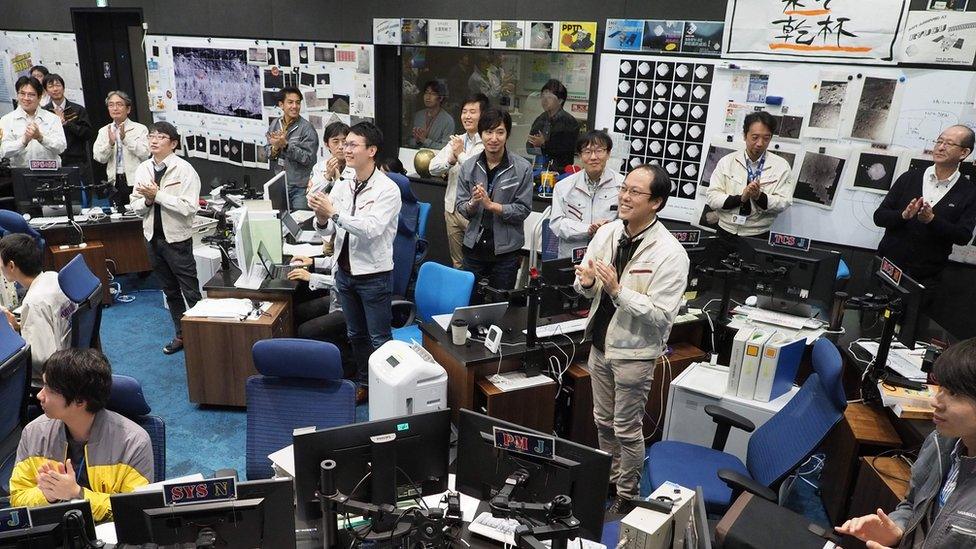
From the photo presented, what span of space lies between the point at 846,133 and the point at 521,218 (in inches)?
101

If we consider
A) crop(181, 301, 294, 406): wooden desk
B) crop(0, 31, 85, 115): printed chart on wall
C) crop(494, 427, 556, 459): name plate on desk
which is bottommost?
crop(181, 301, 294, 406): wooden desk

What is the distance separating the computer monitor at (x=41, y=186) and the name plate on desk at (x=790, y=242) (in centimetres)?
557

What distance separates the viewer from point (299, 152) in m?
6.34

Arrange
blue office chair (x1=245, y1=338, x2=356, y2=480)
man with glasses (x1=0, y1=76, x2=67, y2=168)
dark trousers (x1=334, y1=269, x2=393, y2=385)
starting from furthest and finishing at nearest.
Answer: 1. man with glasses (x1=0, y1=76, x2=67, y2=168)
2. dark trousers (x1=334, y1=269, x2=393, y2=385)
3. blue office chair (x1=245, y1=338, x2=356, y2=480)

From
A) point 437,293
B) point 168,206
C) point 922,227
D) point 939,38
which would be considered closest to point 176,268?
point 168,206

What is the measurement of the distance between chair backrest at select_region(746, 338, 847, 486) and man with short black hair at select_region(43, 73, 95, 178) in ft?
24.6

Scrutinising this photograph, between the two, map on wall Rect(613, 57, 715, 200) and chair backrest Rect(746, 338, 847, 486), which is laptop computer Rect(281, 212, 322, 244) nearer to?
map on wall Rect(613, 57, 715, 200)

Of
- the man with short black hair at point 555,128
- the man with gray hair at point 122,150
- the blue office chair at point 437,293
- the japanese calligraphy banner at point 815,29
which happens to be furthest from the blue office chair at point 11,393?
the japanese calligraphy banner at point 815,29

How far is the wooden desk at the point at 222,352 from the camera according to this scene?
14.1 feet

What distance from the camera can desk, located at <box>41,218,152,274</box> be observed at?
19.1ft

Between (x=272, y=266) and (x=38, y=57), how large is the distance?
7.28m

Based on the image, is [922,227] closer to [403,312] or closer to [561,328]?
[561,328]

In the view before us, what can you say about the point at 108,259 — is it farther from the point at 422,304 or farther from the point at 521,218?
the point at 521,218

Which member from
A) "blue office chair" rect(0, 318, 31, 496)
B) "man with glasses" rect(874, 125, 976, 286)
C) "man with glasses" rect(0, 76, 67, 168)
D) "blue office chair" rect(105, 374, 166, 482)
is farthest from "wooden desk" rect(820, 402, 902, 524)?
"man with glasses" rect(0, 76, 67, 168)
